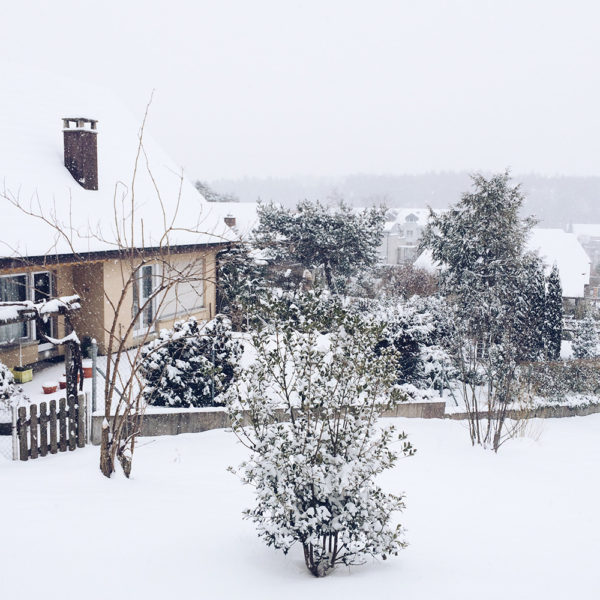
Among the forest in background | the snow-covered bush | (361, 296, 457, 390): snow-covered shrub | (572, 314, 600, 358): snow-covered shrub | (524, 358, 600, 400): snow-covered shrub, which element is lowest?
(572, 314, 600, 358): snow-covered shrub

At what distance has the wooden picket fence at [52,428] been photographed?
26.1ft

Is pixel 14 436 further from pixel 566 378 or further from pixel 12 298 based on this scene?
pixel 566 378

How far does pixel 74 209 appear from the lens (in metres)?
13.5

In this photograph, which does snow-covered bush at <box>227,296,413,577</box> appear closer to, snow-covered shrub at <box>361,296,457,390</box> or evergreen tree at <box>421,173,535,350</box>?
snow-covered shrub at <box>361,296,457,390</box>

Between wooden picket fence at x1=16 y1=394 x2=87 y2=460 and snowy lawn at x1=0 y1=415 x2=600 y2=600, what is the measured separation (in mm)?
228

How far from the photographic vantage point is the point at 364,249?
26.9 meters

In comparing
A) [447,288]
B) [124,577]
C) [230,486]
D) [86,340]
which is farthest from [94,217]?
[447,288]

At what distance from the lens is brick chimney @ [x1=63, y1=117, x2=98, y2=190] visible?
47.4ft

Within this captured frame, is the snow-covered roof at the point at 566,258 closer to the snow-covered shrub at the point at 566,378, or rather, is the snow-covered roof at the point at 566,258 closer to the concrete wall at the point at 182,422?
the snow-covered shrub at the point at 566,378

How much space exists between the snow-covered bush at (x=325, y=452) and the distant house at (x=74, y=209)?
569cm

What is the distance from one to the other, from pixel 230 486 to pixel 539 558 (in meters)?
3.58

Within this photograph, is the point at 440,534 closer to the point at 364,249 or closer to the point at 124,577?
the point at 124,577

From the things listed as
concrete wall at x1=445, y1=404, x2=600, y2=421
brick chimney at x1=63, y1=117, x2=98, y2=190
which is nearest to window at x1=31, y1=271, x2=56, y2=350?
brick chimney at x1=63, y1=117, x2=98, y2=190

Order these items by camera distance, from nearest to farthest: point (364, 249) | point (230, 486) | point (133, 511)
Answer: point (133, 511), point (230, 486), point (364, 249)
